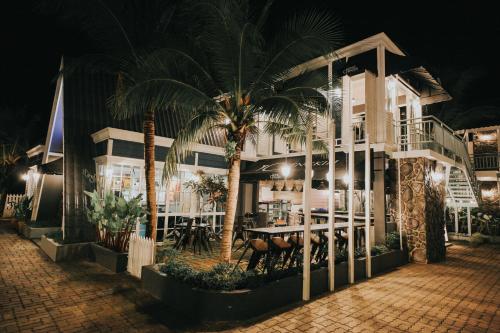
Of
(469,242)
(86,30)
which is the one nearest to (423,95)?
(469,242)

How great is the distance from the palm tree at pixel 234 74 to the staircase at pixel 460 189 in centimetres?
996

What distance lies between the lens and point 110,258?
7141mm

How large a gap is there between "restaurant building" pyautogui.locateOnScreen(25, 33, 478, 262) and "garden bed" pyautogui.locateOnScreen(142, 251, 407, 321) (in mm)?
2556

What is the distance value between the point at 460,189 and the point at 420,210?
6.35m

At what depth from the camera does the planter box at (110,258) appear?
6.91 m

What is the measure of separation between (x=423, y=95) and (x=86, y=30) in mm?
12495

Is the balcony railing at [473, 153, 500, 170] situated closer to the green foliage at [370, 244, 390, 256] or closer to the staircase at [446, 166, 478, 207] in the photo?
the staircase at [446, 166, 478, 207]

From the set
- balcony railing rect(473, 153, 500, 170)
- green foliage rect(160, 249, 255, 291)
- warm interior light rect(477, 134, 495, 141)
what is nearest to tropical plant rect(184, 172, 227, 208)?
green foliage rect(160, 249, 255, 291)

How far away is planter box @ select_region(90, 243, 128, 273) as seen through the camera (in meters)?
6.91

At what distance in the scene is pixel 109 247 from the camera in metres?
7.56

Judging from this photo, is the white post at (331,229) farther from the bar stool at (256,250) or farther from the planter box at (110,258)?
the planter box at (110,258)

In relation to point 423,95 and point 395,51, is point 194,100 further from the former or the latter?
point 423,95

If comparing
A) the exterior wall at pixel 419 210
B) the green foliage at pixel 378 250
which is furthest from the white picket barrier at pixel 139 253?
the exterior wall at pixel 419 210

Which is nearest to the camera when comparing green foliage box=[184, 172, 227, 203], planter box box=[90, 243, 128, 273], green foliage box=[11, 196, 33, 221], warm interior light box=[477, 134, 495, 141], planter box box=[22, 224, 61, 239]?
planter box box=[90, 243, 128, 273]
